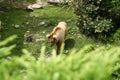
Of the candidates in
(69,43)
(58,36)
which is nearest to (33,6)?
(69,43)

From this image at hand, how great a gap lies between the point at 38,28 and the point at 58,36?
309cm

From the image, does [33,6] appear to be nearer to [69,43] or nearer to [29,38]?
[29,38]

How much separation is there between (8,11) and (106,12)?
6.36m

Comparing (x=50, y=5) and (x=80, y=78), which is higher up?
(x=80, y=78)

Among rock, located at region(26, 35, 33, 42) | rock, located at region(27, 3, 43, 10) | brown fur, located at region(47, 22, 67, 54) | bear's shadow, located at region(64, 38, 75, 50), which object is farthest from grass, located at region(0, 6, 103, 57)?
brown fur, located at region(47, 22, 67, 54)

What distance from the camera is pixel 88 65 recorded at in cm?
519

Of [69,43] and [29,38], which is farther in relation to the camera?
[29,38]

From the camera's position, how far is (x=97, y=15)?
18.6 m

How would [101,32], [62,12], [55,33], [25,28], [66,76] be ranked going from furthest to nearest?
[62,12], [25,28], [101,32], [55,33], [66,76]

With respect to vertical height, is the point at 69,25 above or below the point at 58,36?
below

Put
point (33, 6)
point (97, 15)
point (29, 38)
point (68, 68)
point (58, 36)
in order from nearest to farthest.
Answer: point (68, 68) → point (58, 36) → point (29, 38) → point (97, 15) → point (33, 6)

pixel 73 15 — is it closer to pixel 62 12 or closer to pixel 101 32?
pixel 62 12

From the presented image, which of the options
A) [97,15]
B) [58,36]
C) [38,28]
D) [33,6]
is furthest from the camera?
[33,6]

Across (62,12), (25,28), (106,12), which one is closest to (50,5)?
(62,12)
